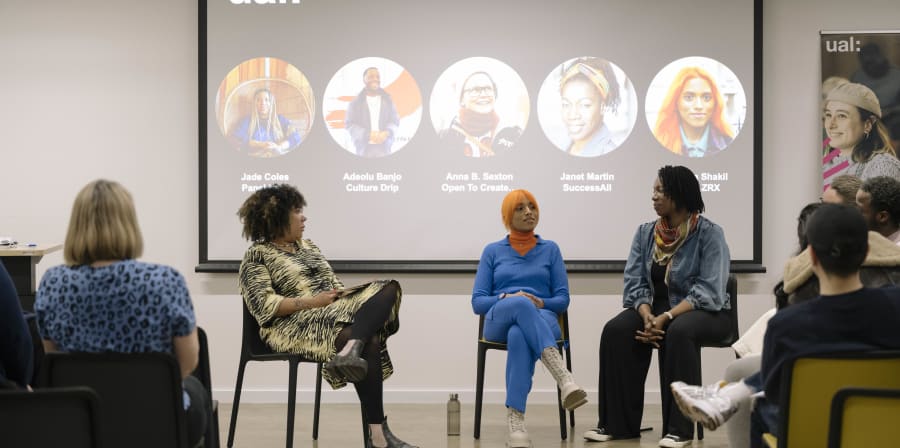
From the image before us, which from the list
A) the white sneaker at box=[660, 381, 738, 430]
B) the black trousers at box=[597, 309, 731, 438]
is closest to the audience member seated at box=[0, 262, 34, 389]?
the white sneaker at box=[660, 381, 738, 430]

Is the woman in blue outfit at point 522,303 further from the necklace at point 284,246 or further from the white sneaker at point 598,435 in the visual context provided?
the necklace at point 284,246

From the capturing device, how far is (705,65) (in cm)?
534

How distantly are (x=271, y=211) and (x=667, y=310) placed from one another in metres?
1.98

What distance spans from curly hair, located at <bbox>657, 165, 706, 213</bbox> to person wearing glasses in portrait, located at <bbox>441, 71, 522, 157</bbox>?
3.62 feet

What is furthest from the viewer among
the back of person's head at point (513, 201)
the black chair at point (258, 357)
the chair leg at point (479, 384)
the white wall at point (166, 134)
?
the white wall at point (166, 134)

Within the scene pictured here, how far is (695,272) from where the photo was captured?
176 inches

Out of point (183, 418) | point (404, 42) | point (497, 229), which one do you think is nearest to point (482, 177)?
point (497, 229)

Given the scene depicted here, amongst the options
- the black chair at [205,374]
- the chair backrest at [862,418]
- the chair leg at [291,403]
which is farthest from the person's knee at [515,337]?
the chair backrest at [862,418]

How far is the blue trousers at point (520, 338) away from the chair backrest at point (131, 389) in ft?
7.14

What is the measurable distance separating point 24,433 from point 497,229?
354 cm

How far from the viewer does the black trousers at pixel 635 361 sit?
4289mm

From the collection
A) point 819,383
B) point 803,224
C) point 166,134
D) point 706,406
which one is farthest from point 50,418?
point 166,134

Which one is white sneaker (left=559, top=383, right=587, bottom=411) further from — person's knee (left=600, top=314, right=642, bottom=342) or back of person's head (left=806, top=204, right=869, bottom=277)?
back of person's head (left=806, top=204, right=869, bottom=277)

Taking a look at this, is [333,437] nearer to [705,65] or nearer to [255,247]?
[255,247]
